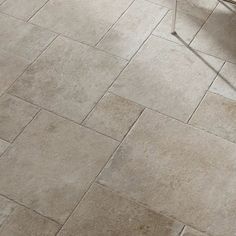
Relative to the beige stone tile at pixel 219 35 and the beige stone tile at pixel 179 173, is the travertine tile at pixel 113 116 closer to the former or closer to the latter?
the beige stone tile at pixel 179 173

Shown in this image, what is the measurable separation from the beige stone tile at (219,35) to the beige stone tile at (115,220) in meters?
Result: 1.06

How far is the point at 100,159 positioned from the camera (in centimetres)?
203

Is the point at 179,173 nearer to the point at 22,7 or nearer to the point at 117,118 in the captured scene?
the point at 117,118

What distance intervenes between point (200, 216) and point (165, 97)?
0.68m

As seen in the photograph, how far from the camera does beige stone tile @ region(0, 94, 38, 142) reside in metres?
2.13

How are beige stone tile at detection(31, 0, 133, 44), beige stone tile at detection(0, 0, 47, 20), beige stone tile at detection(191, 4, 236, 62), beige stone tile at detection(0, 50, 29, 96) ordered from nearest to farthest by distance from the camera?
1. beige stone tile at detection(0, 50, 29, 96)
2. beige stone tile at detection(191, 4, 236, 62)
3. beige stone tile at detection(31, 0, 133, 44)
4. beige stone tile at detection(0, 0, 47, 20)

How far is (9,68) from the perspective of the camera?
2.41 metres

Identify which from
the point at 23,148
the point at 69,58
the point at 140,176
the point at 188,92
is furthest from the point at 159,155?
the point at 69,58

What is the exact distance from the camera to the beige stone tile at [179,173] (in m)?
1.85

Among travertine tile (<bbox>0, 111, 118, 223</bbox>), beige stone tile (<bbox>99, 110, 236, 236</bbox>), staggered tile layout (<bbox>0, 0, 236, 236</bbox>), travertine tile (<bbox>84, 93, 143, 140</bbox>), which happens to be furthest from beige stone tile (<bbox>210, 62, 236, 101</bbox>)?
travertine tile (<bbox>0, 111, 118, 223</bbox>)

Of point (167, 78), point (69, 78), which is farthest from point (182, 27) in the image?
point (69, 78)

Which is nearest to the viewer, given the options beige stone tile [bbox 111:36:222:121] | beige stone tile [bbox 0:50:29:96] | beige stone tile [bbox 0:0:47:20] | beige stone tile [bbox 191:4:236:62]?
beige stone tile [bbox 111:36:222:121]

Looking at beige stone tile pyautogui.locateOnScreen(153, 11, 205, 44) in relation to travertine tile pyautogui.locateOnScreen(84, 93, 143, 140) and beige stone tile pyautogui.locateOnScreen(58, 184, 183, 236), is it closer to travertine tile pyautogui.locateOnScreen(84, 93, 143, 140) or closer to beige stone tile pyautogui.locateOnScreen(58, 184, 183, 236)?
travertine tile pyautogui.locateOnScreen(84, 93, 143, 140)

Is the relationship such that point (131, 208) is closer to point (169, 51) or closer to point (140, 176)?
→ point (140, 176)
